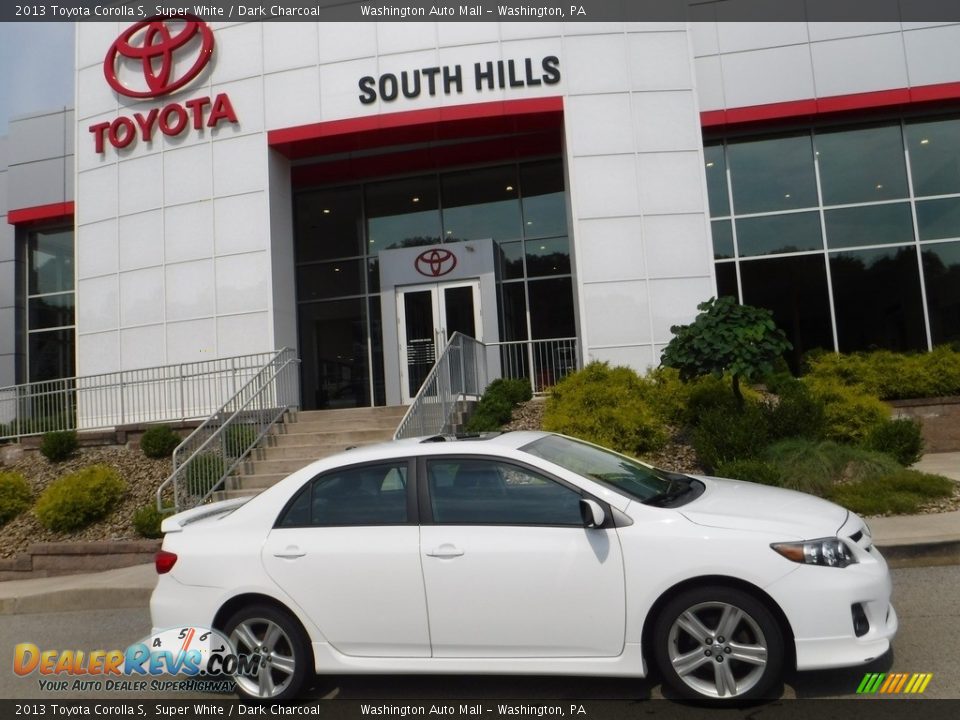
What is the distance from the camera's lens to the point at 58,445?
41.4 ft

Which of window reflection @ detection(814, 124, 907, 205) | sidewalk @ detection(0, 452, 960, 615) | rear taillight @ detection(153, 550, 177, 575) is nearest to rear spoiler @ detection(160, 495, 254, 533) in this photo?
rear taillight @ detection(153, 550, 177, 575)

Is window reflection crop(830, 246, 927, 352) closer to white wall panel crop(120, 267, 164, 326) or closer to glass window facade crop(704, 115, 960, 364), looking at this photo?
glass window facade crop(704, 115, 960, 364)

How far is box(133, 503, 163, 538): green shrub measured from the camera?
936 cm

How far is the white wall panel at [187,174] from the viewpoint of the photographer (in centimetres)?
1523

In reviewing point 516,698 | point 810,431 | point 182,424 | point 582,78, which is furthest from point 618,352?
point 516,698

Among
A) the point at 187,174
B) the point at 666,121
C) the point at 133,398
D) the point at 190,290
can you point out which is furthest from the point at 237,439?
the point at 666,121

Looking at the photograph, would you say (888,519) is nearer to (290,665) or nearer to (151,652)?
(290,665)

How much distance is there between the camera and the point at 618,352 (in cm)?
1341

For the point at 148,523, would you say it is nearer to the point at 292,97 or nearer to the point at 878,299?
the point at 292,97

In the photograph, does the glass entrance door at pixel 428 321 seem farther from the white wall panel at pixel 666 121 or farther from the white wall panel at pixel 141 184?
the white wall panel at pixel 141 184

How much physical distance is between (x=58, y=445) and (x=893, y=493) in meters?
12.8

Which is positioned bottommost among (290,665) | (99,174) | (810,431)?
(290,665)

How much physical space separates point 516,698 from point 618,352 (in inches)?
385

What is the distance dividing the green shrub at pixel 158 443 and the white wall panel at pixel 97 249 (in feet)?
17.9
